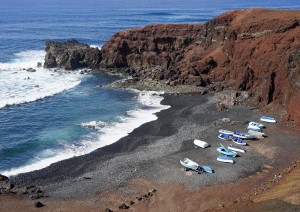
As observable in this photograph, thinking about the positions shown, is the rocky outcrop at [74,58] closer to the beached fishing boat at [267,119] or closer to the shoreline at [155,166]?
the shoreline at [155,166]

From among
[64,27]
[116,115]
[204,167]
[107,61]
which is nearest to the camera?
[204,167]

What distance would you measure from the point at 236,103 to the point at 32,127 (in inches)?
1356

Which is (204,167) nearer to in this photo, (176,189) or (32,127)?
(176,189)

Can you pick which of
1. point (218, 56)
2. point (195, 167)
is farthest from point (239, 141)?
point (218, 56)

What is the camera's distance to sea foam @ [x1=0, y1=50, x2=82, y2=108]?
76562 mm

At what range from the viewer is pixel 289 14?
74125mm

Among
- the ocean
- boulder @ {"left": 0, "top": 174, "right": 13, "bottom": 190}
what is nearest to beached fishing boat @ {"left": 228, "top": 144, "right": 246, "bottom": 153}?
the ocean

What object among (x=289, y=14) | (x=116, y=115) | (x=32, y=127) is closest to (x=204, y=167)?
(x=116, y=115)

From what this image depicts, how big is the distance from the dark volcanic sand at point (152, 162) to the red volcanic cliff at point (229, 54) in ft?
24.4

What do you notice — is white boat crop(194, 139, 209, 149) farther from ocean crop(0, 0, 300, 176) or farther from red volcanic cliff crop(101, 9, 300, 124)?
red volcanic cliff crop(101, 9, 300, 124)

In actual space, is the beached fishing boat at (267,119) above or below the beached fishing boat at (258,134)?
above

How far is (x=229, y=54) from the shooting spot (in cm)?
7906

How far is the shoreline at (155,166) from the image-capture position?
1686 inches

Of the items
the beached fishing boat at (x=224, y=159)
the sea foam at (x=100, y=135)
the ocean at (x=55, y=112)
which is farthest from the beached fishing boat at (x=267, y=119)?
the ocean at (x=55, y=112)
